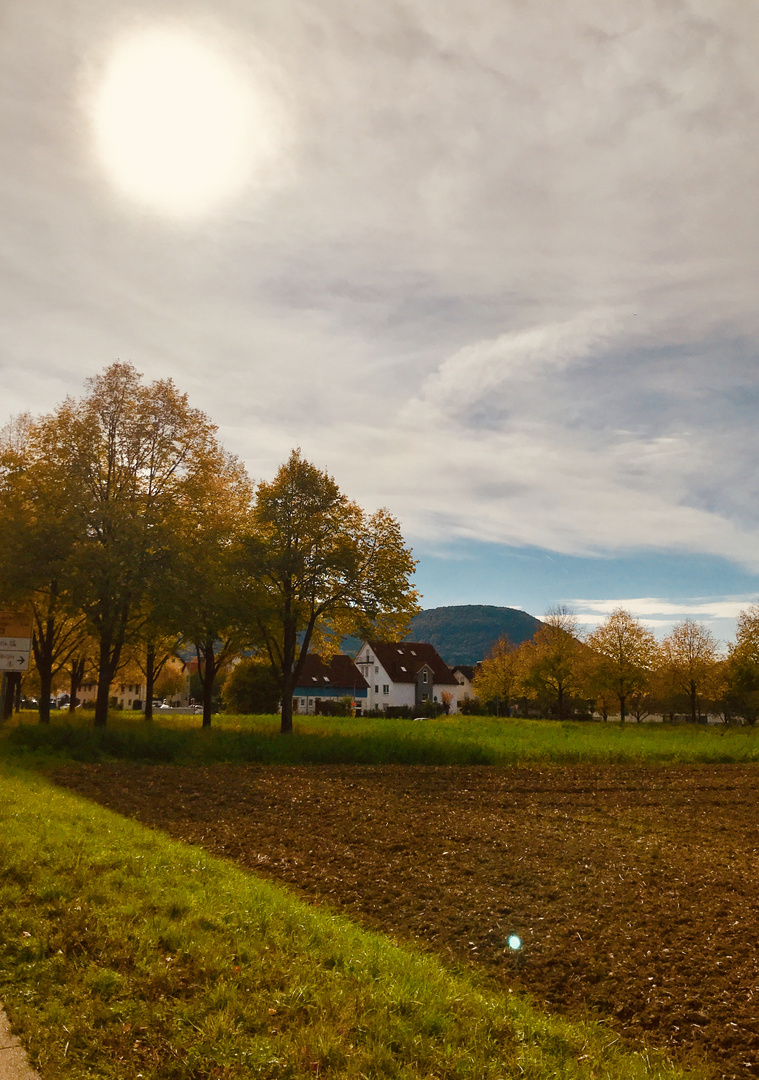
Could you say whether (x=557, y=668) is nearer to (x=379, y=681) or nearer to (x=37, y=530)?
(x=379, y=681)

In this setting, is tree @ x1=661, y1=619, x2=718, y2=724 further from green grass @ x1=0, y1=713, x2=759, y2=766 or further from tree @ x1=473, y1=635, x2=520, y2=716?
green grass @ x1=0, y1=713, x2=759, y2=766

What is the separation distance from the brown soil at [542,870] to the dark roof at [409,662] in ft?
264

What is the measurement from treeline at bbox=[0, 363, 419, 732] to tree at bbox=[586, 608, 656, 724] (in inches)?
1555

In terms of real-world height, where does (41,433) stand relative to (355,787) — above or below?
above

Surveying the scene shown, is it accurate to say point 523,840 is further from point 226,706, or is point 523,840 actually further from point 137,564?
point 226,706

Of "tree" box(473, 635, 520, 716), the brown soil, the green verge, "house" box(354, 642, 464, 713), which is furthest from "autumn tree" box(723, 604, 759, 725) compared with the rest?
the green verge

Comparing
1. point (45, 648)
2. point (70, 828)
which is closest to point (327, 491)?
point (45, 648)

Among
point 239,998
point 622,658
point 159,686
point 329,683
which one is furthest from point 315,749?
point 329,683

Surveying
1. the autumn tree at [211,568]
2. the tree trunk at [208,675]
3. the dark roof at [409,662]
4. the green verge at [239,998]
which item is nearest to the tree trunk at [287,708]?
the autumn tree at [211,568]

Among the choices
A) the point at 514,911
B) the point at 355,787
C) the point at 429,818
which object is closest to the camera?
the point at 514,911

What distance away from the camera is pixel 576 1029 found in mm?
6129

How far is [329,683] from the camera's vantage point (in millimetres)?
95062

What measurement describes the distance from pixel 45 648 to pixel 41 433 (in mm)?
10780

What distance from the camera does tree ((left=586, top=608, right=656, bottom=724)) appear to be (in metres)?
69.0
